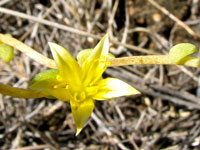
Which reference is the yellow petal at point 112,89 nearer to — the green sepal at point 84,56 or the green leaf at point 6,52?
the green sepal at point 84,56

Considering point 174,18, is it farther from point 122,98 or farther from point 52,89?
point 52,89

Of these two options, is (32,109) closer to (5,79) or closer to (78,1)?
Answer: (5,79)

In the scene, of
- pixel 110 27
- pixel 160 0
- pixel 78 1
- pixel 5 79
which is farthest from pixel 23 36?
pixel 160 0

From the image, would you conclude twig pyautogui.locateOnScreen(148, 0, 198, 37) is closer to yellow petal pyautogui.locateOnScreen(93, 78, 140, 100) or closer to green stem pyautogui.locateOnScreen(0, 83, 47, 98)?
yellow petal pyautogui.locateOnScreen(93, 78, 140, 100)

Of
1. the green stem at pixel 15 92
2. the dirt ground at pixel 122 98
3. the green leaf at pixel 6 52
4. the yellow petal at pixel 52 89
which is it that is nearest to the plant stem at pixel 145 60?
the yellow petal at pixel 52 89

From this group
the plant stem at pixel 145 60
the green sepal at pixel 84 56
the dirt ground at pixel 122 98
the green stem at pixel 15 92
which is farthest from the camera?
the dirt ground at pixel 122 98

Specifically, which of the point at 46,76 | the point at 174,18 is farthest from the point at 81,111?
the point at 174,18

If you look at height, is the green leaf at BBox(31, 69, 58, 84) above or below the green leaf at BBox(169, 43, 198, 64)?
below

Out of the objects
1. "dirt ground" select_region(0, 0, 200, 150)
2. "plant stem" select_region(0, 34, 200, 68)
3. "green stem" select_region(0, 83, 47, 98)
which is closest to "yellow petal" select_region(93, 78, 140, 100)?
"plant stem" select_region(0, 34, 200, 68)
